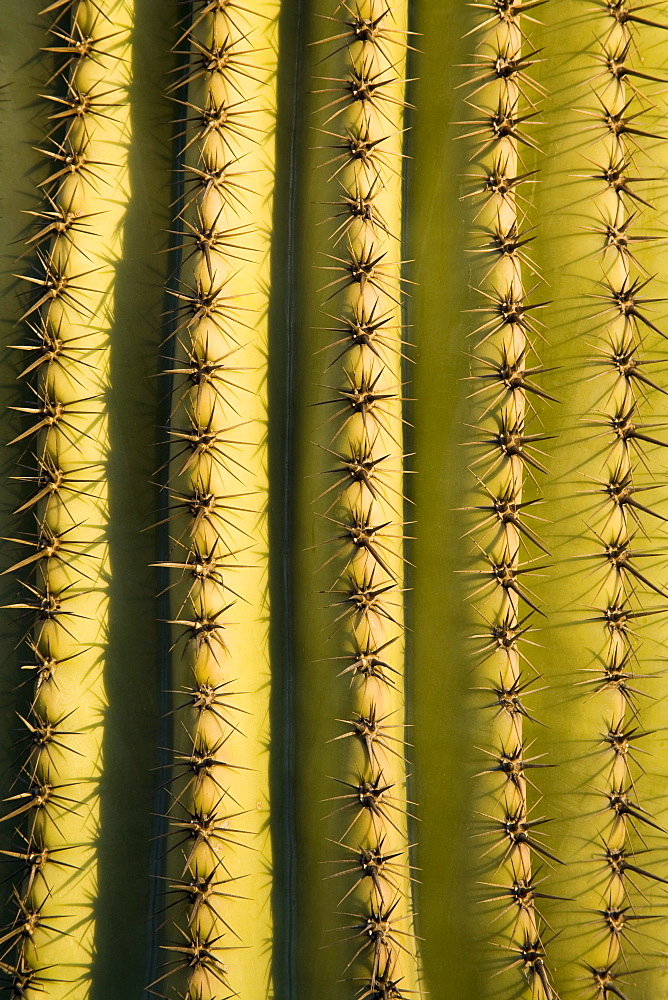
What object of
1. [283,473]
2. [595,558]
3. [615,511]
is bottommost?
[595,558]

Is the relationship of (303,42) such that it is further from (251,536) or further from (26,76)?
(251,536)

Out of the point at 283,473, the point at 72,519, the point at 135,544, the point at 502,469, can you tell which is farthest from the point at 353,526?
the point at 72,519

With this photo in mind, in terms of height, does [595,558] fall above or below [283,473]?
below

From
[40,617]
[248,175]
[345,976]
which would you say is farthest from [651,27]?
[345,976]


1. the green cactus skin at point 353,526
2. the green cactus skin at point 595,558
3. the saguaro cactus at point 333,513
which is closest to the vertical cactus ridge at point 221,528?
the saguaro cactus at point 333,513

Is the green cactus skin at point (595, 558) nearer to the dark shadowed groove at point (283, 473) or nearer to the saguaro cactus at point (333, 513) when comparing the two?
the saguaro cactus at point (333, 513)

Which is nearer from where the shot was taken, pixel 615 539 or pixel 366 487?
pixel 366 487

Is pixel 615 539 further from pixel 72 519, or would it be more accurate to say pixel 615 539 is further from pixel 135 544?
pixel 72 519
